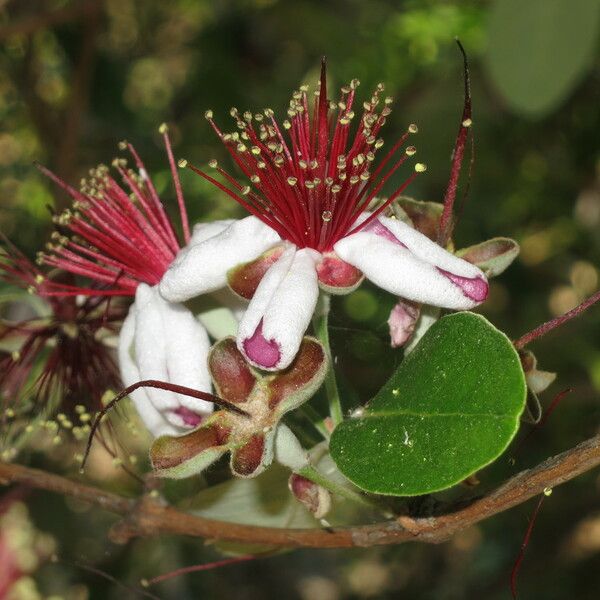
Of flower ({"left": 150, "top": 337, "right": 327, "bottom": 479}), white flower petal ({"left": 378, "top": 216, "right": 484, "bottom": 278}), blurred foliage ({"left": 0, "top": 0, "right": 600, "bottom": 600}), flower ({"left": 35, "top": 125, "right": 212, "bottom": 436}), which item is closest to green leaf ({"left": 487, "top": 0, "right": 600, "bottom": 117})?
blurred foliage ({"left": 0, "top": 0, "right": 600, "bottom": 600})

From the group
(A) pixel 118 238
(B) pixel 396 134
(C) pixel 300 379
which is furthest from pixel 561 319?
(B) pixel 396 134

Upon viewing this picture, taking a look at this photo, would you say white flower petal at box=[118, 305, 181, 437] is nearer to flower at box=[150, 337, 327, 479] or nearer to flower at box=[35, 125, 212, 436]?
flower at box=[35, 125, 212, 436]

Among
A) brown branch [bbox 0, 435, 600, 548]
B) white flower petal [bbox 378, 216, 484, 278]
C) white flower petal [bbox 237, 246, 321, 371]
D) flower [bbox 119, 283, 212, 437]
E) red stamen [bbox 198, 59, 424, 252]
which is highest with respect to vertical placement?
red stamen [bbox 198, 59, 424, 252]

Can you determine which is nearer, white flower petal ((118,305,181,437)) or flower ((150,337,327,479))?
flower ((150,337,327,479))

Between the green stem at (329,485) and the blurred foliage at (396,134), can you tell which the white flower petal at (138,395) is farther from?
the blurred foliage at (396,134)

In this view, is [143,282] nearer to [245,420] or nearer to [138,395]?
[138,395]

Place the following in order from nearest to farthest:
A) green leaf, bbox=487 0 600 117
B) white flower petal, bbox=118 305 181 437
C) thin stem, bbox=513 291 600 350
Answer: thin stem, bbox=513 291 600 350 → white flower petal, bbox=118 305 181 437 → green leaf, bbox=487 0 600 117

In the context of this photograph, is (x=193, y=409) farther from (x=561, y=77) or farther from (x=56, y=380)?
(x=561, y=77)
